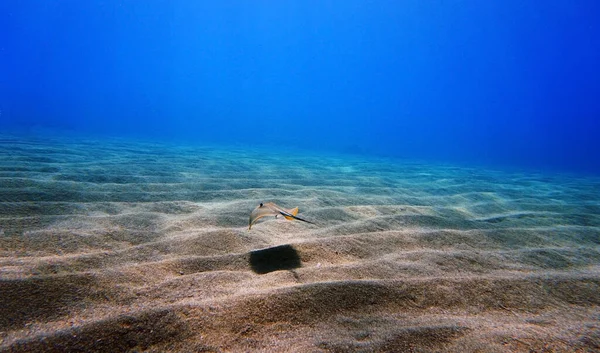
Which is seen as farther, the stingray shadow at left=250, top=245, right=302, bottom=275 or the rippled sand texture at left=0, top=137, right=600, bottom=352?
the stingray shadow at left=250, top=245, right=302, bottom=275

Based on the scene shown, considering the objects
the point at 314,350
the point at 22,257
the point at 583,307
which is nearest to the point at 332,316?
the point at 314,350

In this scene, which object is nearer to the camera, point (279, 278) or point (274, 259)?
point (279, 278)

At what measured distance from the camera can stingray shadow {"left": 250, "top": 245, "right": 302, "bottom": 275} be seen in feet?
6.41

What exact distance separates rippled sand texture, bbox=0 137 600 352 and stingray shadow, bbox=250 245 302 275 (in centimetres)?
1

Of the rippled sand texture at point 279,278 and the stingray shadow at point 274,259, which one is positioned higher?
the rippled sand texture at point 279,278

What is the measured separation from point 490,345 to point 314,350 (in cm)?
80

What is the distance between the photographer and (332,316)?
4.75 ft

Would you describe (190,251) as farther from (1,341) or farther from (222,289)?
(1,341)

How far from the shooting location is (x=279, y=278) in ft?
5.83

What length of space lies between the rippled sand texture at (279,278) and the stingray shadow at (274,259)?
0.6 inches

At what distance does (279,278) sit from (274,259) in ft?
1.01

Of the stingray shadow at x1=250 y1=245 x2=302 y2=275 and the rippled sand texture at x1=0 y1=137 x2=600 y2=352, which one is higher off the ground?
the rippled sand texture at x1=0 y1=137 x2=600 y2=352

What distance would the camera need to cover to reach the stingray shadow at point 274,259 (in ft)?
6.41

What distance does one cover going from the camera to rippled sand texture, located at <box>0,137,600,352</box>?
127cm
